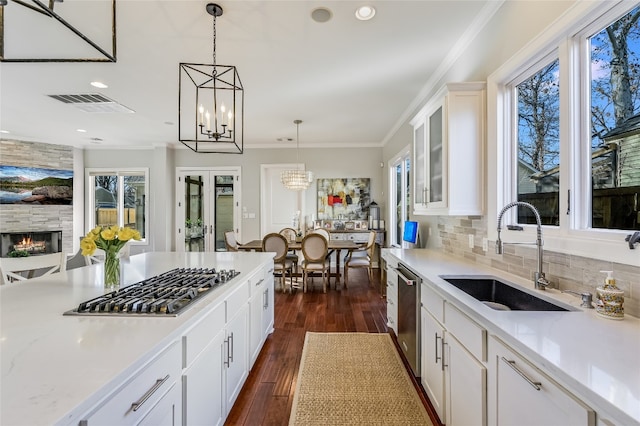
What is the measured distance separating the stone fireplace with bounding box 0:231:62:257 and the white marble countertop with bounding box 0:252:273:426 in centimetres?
572

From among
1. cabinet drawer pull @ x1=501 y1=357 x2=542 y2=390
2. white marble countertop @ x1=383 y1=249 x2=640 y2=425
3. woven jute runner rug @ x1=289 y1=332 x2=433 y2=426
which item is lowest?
woven jute runner rug @ x1=289 y1=332 x2=433 y2=426

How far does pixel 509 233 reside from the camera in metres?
1.90

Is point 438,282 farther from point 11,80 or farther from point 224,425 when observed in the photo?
point 11,80

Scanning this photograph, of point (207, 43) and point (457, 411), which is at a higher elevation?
point (207, 43)

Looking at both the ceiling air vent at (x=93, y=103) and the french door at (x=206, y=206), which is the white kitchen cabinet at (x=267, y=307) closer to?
the ceiling air vent at (x=93, y=103)

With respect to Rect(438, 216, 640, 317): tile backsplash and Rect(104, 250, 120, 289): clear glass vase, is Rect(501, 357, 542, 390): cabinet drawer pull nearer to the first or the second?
Rect(438, 216, 640, 317): tile backsplash

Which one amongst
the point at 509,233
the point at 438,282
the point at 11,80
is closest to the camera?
the point at 438,282

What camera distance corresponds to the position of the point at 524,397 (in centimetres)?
95

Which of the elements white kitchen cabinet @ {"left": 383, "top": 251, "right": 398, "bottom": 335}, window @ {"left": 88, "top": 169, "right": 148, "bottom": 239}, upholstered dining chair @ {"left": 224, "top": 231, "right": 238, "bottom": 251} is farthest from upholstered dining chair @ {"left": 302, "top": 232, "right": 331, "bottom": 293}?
window @ {"left": 88, "top": 169, "right": 148, "bottom": 239}

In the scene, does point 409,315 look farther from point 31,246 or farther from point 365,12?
point 31,246

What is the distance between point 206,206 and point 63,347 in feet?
20.0

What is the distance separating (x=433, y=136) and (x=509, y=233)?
3.60 ft

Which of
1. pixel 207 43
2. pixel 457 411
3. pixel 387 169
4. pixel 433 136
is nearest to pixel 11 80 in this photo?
pixel 207 43

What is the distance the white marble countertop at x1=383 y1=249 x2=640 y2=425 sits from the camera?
2.16 ft
